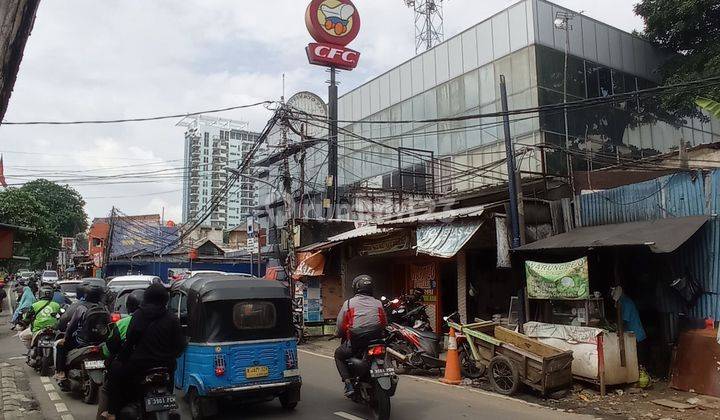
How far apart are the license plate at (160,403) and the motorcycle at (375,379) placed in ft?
8.45

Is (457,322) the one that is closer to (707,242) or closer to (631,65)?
(707,242)

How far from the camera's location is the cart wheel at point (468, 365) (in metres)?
10.1

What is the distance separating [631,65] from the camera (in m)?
24.8

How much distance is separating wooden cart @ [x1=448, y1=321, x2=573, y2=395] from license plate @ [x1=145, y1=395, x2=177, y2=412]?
5702mm

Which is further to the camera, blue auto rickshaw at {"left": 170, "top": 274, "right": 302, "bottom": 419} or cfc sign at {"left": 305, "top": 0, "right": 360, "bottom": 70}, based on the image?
cfc sign at {"left": 305, "top": 0, "right": 360, "bottom": 70}

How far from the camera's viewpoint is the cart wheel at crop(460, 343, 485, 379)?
1015cm

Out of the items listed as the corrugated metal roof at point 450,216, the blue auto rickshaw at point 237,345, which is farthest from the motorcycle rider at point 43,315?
the corrugated metal roof at point 450,216

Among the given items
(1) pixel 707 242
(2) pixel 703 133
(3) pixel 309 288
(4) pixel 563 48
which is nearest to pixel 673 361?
(1) pixel 707 242

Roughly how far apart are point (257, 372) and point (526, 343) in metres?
4.78

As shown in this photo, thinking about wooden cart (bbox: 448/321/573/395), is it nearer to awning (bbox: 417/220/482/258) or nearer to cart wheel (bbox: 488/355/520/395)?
cart wheel (bbox: 488/355/520/395)

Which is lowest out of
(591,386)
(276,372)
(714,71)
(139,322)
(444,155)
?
(591,386)

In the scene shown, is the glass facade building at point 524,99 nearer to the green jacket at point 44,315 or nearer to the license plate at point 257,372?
the green jacket at point 44,315

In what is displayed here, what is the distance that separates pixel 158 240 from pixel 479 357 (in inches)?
1334

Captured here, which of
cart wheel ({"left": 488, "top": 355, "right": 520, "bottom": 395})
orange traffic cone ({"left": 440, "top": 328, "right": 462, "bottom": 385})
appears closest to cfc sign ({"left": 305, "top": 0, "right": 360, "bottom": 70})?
orange traffic cone ({"left": 440, "top": 328, "right": 462, "bottom": 385})
